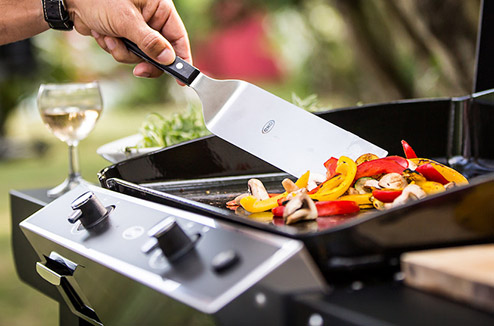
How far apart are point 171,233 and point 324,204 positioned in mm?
264

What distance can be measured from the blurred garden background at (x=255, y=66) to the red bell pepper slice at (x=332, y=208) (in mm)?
802

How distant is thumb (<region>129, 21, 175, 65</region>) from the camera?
1137 mm

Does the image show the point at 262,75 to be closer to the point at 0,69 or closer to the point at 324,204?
the point at 0,69

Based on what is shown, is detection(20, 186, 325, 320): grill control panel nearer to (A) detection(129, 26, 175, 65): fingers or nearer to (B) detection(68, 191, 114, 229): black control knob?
(B) detection(68, 191, 114, 229): black control knob

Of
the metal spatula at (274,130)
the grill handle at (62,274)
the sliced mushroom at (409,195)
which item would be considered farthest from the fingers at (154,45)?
the sliced mushroom at (409,195)

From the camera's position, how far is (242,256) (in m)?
0.65

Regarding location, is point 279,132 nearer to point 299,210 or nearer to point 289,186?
point 289,186

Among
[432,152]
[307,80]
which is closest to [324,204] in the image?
[432,152]

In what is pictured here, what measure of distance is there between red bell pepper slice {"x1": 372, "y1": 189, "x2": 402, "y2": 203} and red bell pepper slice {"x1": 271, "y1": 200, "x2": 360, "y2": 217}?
0.04 metres

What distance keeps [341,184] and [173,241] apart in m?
0.34

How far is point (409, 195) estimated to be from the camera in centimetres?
84

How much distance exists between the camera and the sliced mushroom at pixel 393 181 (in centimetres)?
92

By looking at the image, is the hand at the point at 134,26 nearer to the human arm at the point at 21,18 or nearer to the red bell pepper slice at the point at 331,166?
the human arm at the point at 21,18

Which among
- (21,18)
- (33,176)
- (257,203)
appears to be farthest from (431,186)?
(33,176)
